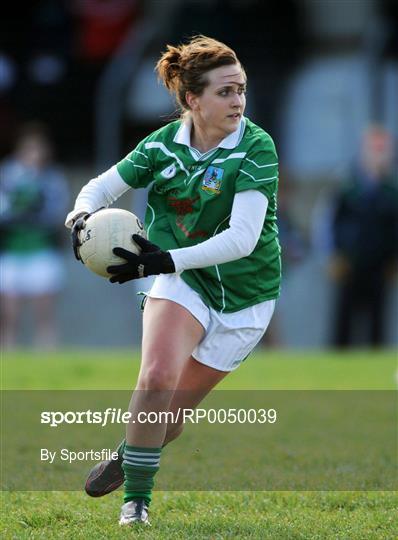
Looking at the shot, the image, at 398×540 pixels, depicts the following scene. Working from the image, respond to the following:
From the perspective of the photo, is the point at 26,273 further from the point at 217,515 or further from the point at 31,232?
the point at 217,515

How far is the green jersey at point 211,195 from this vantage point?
549 centimetres

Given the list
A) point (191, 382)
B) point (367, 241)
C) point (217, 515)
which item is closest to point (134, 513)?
point (217, 515)

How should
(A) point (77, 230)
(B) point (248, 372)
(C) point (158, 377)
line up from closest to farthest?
(C) point (158, 377) → (A) point (77, 230) → (B) point (248, 372)

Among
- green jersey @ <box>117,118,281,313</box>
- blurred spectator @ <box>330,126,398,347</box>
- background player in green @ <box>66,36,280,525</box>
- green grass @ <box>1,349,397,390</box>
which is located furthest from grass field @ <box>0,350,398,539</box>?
blurred spectator @ <box>330,126,398,347</box>

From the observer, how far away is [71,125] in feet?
51.8

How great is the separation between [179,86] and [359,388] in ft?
16.5

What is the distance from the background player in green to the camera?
210 inches

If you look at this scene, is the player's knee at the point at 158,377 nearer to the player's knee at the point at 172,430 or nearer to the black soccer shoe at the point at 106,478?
the player's knee at the point at 172,430

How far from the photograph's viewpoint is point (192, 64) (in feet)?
18.4

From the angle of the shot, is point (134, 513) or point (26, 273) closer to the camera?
point (134, 513)

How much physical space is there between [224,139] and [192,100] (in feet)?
0.80

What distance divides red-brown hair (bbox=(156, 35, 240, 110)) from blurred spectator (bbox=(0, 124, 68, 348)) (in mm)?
8128

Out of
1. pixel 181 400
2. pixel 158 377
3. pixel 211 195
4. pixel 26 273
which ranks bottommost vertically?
pixel 26 273

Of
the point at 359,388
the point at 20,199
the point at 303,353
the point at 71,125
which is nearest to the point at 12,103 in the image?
the point at 71,125
